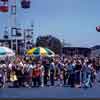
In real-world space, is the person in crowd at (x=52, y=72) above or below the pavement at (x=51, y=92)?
above

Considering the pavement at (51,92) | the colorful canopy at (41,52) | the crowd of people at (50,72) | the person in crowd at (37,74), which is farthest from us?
the person in crowd at (37,74)

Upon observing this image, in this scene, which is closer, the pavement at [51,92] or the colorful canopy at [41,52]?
the pavement at [51,92]

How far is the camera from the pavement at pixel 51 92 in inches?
618

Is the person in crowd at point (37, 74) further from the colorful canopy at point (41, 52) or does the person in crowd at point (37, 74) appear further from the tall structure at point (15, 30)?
the tall structure at point (15, 30)

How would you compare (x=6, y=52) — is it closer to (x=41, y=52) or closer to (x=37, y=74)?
(x=41, y=52)

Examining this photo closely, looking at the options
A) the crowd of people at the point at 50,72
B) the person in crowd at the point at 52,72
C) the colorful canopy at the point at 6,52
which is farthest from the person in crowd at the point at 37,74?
the colorful canopy at the point at 6,52

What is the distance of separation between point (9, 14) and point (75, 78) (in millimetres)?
3325

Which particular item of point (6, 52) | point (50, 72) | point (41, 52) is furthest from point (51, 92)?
point (6, 52)

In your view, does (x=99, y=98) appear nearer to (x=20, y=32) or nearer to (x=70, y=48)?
(x=70, y=48)

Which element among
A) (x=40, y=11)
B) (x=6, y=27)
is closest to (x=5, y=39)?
(x=6, y=27)

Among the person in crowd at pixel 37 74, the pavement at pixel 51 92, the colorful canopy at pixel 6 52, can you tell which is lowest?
the pavement at pixel 51 92

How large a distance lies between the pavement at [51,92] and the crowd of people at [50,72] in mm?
319

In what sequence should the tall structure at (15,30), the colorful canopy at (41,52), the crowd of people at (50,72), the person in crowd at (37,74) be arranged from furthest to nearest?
the person in crowd at (37,74) → the crowd of people at (50,72) → the colorful canopy at (41,52) → the tall structure at (15,30)

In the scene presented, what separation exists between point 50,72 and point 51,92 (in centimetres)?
150
